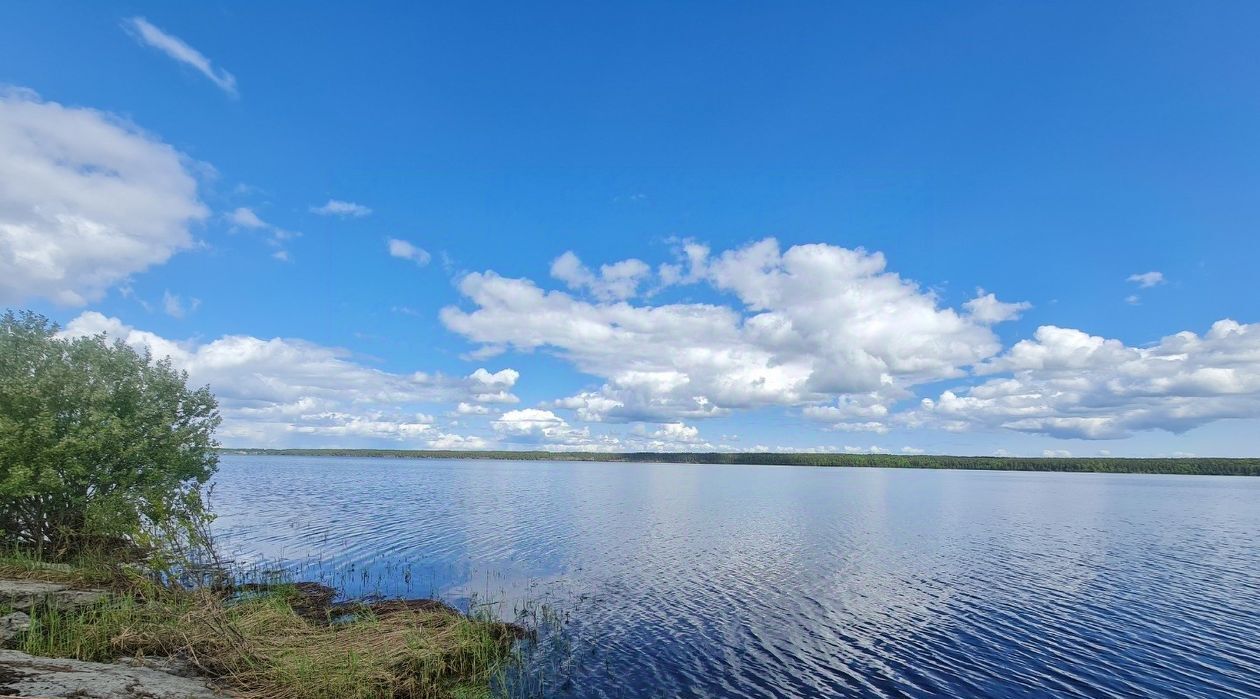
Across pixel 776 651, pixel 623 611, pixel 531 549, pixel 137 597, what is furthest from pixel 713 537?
pixel 137 597

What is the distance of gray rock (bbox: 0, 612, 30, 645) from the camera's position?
1561 centimetres

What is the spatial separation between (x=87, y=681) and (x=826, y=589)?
33074mm

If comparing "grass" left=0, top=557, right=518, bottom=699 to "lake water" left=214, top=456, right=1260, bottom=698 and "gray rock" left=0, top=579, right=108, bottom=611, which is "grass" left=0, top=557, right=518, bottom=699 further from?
"lake water" left=214, top=456, right=1260, bottom=698

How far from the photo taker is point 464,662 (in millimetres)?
20594

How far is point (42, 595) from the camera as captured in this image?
18.5 metres

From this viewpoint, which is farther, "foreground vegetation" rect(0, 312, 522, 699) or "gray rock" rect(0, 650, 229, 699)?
"foreground vegetation" rect(0, 312, 522, 699)

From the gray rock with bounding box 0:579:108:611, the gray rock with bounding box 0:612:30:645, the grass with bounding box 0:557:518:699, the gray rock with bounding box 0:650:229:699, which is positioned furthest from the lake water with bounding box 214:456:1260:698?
the gray rock with bounding box 0:612:30:645

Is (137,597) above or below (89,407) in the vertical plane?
below

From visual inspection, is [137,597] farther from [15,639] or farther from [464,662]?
[464,662]

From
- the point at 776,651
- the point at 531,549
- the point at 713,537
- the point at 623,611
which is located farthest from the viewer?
the point at 713,537

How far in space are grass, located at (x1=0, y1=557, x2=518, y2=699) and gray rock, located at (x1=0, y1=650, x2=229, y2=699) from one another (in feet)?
5.66

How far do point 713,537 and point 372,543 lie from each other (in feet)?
96.5

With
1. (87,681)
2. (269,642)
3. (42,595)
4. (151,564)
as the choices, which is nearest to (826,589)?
(269,642)

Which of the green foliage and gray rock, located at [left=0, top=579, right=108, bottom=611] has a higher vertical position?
the green foliage
